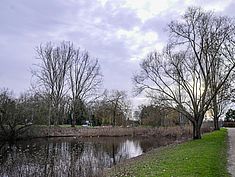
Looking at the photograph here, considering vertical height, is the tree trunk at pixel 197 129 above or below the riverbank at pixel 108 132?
above

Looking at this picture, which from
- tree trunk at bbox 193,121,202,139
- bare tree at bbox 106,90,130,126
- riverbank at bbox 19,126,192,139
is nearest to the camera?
tree trunk at bbox 193,121,202,139

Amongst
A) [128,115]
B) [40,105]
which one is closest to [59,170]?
[40,105]

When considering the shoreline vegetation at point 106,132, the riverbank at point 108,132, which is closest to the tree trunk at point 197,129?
the shoreline vegetation at point 106,132

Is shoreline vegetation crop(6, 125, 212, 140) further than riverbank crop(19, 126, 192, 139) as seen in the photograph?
No

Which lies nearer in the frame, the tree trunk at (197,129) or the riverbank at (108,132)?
the tree trunk at (197,129)

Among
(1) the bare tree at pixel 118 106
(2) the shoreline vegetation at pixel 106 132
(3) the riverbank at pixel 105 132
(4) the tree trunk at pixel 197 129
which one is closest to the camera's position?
(4) the tree trunk at pixel 197 129

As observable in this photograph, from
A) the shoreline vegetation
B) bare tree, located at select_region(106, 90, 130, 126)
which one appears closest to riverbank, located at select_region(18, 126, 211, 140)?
the shoreline vegetation

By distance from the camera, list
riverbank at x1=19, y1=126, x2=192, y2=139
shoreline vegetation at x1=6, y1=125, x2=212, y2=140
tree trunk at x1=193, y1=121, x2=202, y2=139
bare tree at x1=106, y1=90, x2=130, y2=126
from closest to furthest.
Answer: tree trunk at x1=193, y1=121, x2=202, y2=139 → shoreline vegetation at x1=6, y1=125, x2=212, y2=140 → riverbank at x1=19, y1=126, x2=192, y2=139 → bare tree at x1=106, y1=90, x2=130, y2=126

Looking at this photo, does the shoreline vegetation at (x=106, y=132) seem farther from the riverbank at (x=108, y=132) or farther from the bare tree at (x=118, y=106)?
the bare tree at (x=118, y=106)

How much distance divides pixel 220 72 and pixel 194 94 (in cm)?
673

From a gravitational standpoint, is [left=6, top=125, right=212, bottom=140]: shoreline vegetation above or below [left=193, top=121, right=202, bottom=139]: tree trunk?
below

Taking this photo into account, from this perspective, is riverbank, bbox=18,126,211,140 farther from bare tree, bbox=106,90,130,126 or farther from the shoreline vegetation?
bare tree, bbox=106,90,130,126

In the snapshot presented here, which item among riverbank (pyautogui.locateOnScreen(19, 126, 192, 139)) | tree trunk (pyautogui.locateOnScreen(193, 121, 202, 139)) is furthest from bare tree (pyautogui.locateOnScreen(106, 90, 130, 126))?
tree trunk (pyautogui.locateOnScreen(193, 121, 202, 139))

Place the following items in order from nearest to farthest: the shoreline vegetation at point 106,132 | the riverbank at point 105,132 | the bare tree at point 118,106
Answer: the shoreline vegetation at point 106,132, the riverbank at point 105,132, the bare tree at point 118,106
